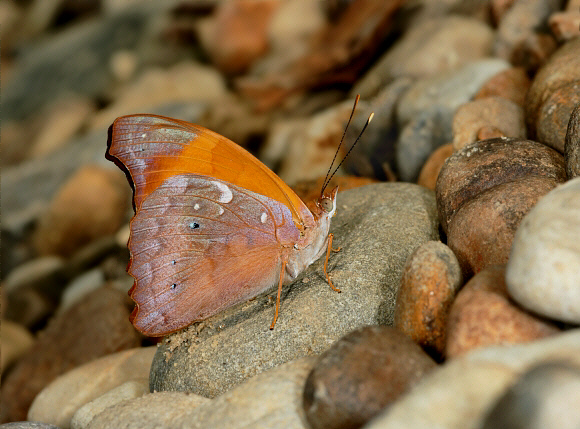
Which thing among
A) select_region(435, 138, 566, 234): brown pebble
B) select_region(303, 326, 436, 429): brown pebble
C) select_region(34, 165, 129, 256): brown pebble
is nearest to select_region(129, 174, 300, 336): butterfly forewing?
select_region(435, 138, 566, 234): brown pebble

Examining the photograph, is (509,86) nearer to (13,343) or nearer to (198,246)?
(198,246)

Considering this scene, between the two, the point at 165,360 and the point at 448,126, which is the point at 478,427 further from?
the point at 448,126

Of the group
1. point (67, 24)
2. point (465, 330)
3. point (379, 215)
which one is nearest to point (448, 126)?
point (379, 215)

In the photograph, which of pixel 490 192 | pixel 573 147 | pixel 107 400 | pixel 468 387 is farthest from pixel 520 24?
pixel 107 400

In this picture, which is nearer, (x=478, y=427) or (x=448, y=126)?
(x=478, y=427)

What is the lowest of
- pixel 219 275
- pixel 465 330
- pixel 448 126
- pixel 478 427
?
pixel 219 275

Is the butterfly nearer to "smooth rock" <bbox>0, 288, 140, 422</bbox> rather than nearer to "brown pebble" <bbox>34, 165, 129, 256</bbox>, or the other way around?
"smooth rock" <bbox>0, 288, 140, 422</bbox>

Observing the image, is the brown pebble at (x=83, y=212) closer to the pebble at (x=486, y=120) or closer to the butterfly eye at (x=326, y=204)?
the butterfly eye at (x=326, y=204)
